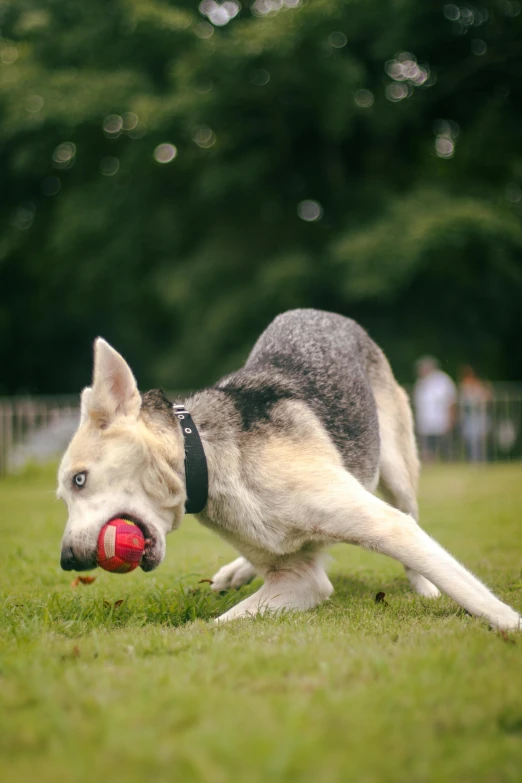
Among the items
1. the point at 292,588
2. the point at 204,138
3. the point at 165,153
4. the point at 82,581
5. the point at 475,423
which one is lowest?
the point at 475,423

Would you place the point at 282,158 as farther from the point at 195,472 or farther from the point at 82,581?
the point at 195,472

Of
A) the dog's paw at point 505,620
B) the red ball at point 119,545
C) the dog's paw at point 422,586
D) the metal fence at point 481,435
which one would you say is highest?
the red ball at point 119,545

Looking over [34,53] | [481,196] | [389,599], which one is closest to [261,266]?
[481,196]

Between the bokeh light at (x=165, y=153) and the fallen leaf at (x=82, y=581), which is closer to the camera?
the fallen leaf at (x=82, y=581)

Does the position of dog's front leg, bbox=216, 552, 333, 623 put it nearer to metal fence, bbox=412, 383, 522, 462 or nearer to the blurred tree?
metal fence, bbox=412, 383, 522, 462

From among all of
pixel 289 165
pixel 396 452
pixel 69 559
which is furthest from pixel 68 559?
pixel 289 165

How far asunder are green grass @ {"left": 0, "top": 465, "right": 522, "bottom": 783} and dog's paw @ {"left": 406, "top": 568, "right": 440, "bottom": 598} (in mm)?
161

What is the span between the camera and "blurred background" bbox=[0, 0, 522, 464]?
21.7 metres

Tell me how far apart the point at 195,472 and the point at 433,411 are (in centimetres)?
1681

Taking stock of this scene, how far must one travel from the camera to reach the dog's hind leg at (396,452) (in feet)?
20.4

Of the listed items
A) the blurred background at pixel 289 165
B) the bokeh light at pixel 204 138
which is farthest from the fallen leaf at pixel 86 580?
the bokeh light at pixel 204 138

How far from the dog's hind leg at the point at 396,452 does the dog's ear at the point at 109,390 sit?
2332 millimetres

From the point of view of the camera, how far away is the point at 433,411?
2072 centimetres

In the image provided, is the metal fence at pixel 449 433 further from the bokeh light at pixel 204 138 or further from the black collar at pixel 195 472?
the black collar at pixel 195 472
